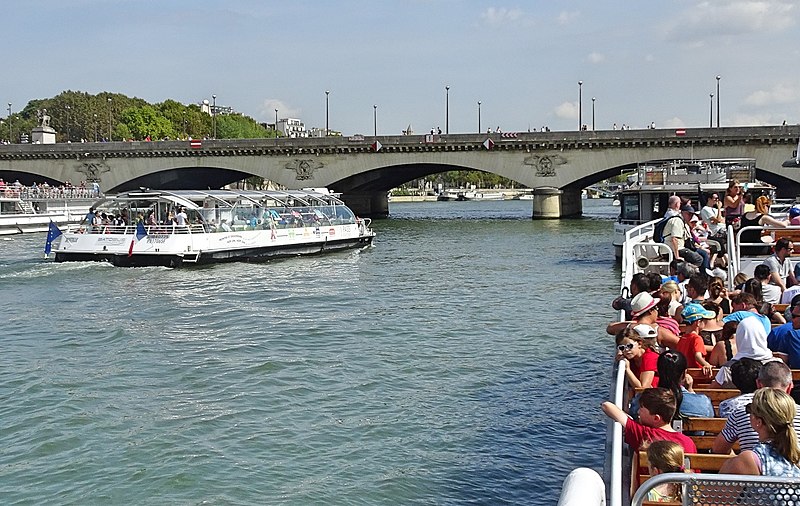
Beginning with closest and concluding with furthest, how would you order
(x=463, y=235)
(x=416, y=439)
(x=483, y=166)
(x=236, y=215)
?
(x=416, y=439)
(x=236, y=215)
(x=463, y=235)
(x=483, y=166)

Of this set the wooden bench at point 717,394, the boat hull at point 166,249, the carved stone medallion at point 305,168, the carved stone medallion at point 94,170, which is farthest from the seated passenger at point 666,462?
the carved stone medallion at point 94,170

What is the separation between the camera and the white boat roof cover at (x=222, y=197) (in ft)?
114

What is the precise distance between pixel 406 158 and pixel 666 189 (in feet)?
124

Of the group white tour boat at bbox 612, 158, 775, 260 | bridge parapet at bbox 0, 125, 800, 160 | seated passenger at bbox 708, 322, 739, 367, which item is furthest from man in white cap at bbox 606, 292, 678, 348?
bridge parapet at bbox 0, 125, 800, 160

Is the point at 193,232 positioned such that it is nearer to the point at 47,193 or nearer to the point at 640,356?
the point at 640,356

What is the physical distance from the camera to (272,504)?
983 cm

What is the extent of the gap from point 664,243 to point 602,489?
12.6 m

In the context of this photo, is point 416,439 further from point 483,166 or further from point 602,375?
point 483,166

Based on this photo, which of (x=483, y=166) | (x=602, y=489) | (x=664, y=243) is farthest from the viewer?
(x=483, y=166)

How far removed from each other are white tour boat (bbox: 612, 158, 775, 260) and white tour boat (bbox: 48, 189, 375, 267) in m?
12.3

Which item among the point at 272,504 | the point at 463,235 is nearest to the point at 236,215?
the point at 463,235

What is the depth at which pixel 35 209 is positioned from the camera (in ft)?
200

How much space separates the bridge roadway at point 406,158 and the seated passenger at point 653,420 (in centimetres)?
5667

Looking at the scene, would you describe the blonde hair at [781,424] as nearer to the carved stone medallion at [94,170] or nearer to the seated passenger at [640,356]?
the seated passenger at [640,356]
